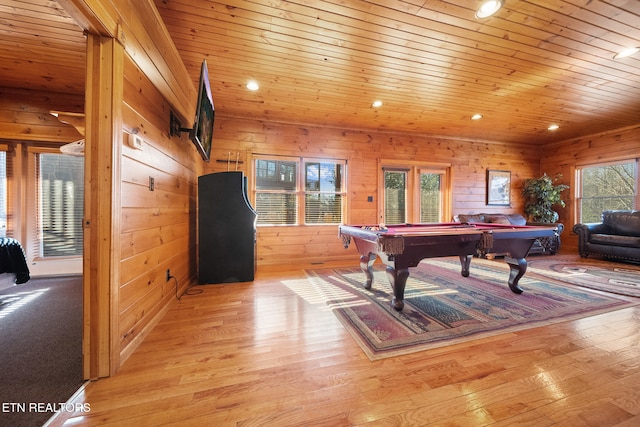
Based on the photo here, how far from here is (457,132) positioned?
5.05 m

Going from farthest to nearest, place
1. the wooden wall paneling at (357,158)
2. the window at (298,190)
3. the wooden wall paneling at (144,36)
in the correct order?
1. the window at (298,190)
2. the wooden wall paneling at (357,158)
3. the wooden wall paneling at (144,36)

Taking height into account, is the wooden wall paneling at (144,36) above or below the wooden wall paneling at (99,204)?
above

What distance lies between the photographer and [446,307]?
233 cm

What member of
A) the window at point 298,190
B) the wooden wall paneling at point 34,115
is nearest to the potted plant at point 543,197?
the window at point 298,190

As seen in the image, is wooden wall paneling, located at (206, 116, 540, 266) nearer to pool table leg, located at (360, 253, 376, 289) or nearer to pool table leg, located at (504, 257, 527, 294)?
pool table leg, located at (360, 253, 376, 289)

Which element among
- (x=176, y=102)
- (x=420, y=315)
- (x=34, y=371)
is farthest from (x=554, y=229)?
(x=34, y=371)

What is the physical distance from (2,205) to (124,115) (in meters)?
3.58

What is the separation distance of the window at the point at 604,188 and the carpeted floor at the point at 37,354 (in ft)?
27.9

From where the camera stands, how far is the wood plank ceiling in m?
1.95

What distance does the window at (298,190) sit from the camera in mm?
4355

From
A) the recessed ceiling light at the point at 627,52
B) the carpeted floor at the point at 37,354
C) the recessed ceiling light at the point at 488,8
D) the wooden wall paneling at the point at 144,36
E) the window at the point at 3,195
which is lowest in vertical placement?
the carpeted floor at the point at 37,354

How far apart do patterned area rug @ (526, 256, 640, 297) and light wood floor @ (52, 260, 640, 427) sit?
1.30 m

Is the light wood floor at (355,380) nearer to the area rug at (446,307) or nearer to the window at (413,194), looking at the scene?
the area rug at (446,307)

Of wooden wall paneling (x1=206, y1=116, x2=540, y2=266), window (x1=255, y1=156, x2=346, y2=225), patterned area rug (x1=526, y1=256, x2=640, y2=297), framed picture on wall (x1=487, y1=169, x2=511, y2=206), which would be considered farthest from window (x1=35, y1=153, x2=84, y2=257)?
framed picture on wall (x1=487, y1=169, x2=511, y2=206)
